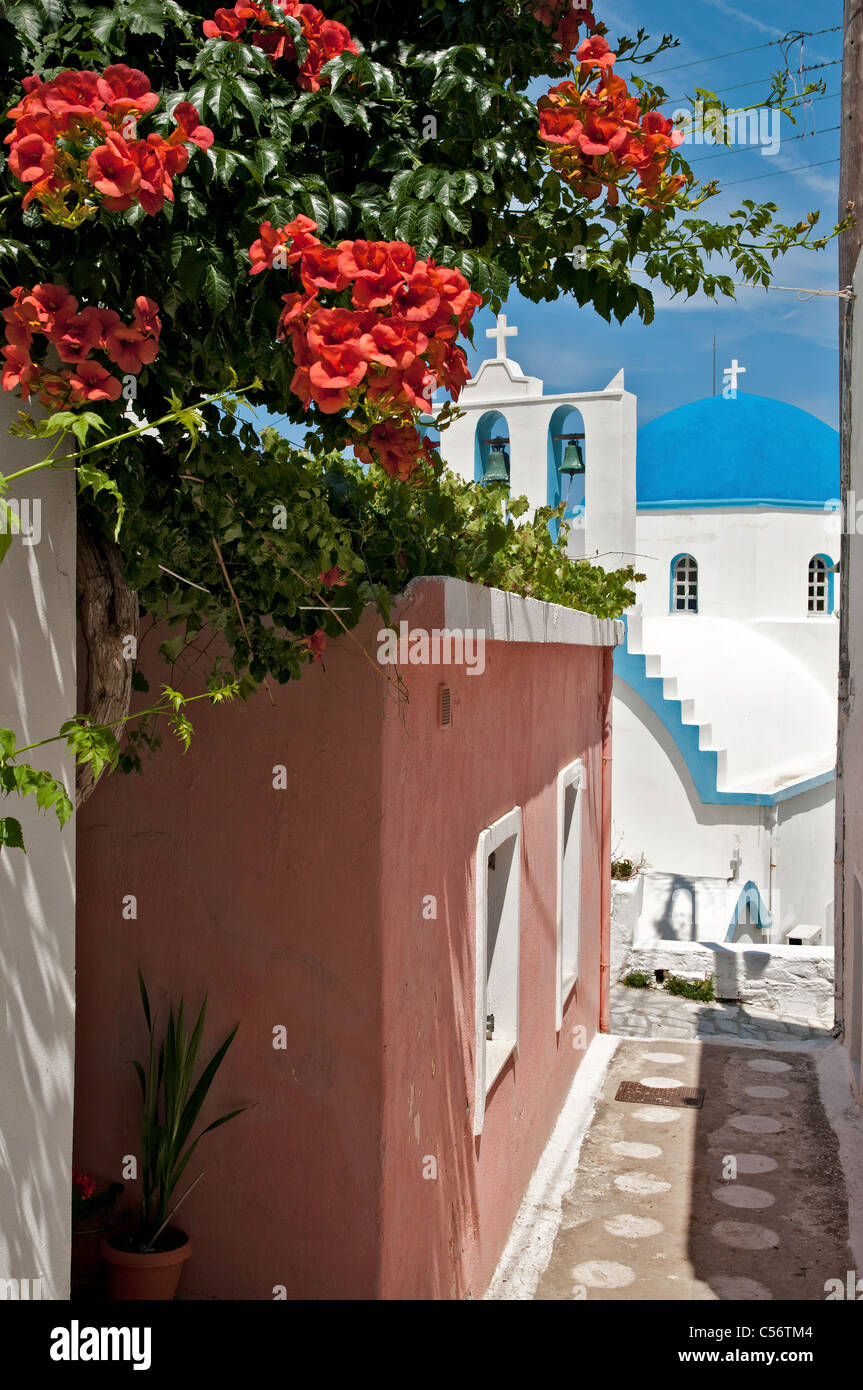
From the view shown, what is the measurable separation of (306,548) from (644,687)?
14.6 meters

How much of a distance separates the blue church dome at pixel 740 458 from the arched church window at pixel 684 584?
1.22 m

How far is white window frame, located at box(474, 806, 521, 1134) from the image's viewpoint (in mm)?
4594

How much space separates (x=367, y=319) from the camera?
5.77 feet

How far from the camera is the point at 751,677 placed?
20.0 metres

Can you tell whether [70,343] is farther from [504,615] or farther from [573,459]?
[573,459]

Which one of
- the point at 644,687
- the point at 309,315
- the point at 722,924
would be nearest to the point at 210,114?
the point at 309,315

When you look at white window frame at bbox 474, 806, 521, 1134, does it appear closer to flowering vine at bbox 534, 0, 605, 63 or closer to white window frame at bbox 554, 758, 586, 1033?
white window frame at bbox 554, 758, 586, 1033

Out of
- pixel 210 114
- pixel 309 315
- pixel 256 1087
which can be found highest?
pixel 210 114

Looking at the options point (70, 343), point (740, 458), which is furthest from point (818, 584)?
point (70, 343)

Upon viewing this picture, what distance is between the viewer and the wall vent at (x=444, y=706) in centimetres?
398

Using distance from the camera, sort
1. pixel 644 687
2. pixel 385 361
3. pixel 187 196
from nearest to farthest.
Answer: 1. pixel 385 361
2. pixel 187 196
3. pixel 644 687

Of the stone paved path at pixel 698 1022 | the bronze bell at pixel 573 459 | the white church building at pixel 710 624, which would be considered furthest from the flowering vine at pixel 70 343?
the bronze bell at pixel 573 459

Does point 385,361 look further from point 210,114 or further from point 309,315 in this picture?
point 210,114

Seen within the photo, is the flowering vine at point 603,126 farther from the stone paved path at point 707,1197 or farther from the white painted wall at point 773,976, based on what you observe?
the white painted wall at point 773,976
